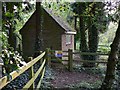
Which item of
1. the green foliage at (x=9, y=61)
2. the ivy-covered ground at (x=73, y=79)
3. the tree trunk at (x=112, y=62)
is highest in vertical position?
the green foliage at (x=9, y=61)

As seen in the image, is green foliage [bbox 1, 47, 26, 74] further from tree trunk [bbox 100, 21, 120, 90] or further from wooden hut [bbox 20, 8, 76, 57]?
wooden hut [bbox 20, 8, 76, 57]

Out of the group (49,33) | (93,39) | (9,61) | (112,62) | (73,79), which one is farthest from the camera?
(49,33)

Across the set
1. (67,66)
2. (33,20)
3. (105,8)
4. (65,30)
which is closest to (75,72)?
(67,66)

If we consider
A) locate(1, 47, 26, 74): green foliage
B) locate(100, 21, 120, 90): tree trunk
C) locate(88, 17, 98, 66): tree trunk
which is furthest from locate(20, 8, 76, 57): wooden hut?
locate(1, 47, 26, 74): green foliage

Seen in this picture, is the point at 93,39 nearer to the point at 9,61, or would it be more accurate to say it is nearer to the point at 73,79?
the point at 73,79

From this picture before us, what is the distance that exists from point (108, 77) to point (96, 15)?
8.98 m

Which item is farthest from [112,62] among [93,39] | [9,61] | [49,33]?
[49,33]

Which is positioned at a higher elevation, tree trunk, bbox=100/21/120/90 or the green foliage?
the green foliage

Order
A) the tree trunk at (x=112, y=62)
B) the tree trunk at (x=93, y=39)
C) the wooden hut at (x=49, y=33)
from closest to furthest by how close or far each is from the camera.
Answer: the tree trunk at (x=112, y=62) < the tree trunk at (x=93, y=39) < the wooden hut at (x=49, y=33)

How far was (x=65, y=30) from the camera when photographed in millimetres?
18484

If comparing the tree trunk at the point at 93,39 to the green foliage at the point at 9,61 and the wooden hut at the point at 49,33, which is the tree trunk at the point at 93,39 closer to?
the wooden hut at the point at 49,33

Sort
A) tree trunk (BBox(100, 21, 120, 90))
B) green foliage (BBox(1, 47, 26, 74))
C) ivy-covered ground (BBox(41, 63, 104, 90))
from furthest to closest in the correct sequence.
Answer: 1. ivy-covered ground (BBox(41, 63, 104, 90))
2. tree trunk (BBox(100, 21, 120, 90))
3. green foliage (BBox(1, 47, 26, 74))

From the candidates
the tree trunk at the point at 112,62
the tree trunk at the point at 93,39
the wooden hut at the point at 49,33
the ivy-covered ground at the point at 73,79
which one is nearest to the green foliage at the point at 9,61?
the tree trunk at the point at 112,62

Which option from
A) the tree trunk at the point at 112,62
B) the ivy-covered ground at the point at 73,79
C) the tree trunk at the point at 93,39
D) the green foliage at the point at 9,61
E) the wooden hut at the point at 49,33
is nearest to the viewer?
the green foliage at the point at 9,61
